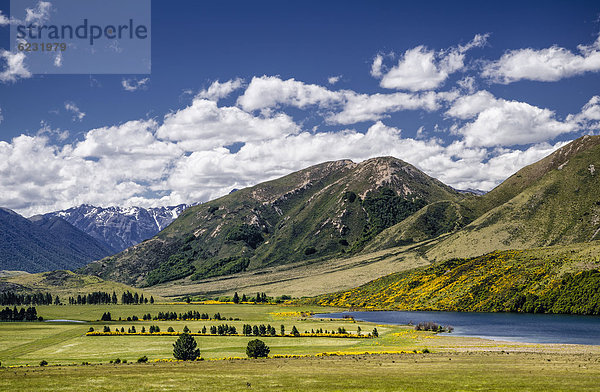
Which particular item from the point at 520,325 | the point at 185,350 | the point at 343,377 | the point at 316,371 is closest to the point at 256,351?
the point at 185,350

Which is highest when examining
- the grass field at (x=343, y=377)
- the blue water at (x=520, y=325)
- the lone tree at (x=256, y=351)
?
the grass field at (x=343, y=377)

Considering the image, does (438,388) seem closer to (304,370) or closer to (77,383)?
(304,370)

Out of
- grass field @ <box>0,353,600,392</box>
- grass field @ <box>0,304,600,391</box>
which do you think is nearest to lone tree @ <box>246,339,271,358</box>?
grass field @ <box>0,304,600,391</box>

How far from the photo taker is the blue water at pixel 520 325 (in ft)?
360

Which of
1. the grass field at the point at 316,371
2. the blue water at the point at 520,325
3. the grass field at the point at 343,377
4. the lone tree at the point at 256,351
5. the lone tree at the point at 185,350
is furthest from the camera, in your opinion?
the blue water at the point at 520,325

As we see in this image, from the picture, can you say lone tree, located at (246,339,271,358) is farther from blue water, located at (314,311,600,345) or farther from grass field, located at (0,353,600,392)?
blue water, located at (314,311,600,345)

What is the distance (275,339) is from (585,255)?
143739 millimetres

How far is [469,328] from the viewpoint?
5379 inches

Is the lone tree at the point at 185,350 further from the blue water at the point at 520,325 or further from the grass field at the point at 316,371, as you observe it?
the blue water at the point at 520,325

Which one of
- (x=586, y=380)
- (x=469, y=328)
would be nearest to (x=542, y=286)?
(x=469, y=328)

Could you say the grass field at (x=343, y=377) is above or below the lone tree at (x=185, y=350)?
above

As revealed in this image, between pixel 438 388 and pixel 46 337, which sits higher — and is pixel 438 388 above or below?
above

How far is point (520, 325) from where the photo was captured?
457 feet

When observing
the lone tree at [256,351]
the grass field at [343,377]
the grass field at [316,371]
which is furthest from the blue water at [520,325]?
the lone tree at [256,351]
